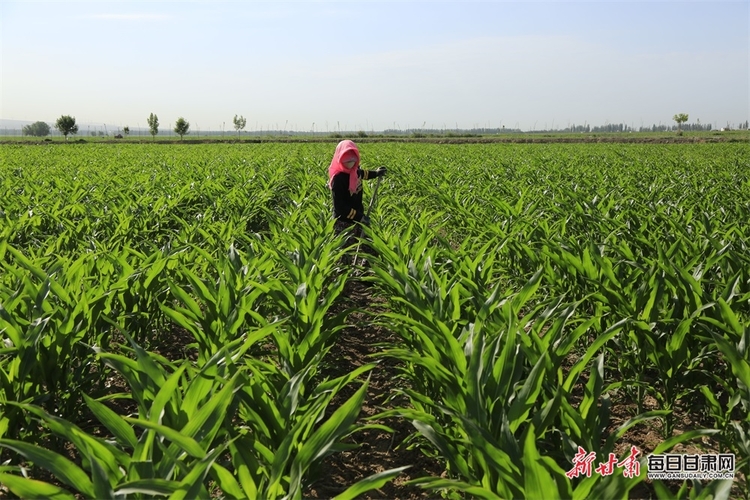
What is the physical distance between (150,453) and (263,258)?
214cm

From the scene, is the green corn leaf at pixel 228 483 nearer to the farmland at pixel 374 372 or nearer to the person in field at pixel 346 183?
the farmland at pixel 374 372

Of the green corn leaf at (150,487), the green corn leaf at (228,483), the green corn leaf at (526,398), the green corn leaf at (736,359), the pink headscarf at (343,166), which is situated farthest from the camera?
the pink headscarf at (343,166)

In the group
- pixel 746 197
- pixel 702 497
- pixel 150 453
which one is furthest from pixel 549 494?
pixel 746 197

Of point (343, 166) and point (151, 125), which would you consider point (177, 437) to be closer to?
point (343, 166)

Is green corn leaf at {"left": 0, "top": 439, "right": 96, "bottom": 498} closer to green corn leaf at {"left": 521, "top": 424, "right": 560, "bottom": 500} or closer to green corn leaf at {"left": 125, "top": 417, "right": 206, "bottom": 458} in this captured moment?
green corn leaf at {"left": 125, "top": 417, "right": 206, "bottom": 458}

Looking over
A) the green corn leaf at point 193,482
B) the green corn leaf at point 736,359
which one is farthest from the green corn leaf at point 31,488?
the green corn leaf at point 736,359

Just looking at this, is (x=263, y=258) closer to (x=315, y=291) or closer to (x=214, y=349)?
(x=315, y=291)

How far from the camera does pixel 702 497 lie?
1.43m

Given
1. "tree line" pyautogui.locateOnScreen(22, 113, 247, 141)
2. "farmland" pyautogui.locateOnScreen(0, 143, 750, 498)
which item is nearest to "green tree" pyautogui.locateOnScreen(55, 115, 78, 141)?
"tree line" pyautogui.locateOnScreen(22, 113, 247, 141)

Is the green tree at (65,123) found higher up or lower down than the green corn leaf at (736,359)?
higher up

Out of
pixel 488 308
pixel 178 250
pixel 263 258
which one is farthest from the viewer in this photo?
pixel 178 250

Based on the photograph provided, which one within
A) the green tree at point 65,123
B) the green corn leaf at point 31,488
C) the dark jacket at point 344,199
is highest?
the green tree at point 65,123

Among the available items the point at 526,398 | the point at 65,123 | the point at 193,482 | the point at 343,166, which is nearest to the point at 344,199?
the point at 343,166

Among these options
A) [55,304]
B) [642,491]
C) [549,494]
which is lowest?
[642,491]
